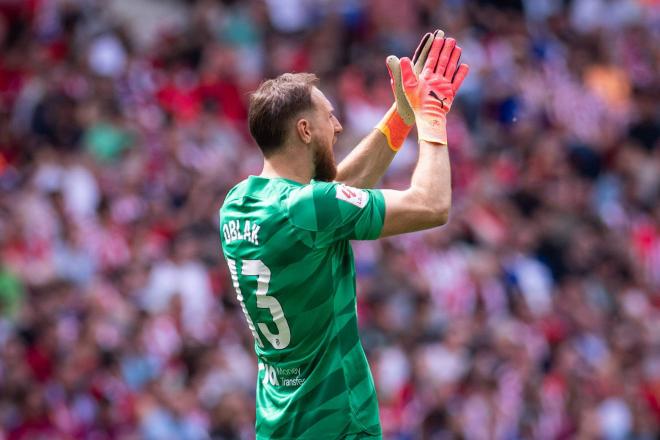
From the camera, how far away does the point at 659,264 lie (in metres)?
13.9

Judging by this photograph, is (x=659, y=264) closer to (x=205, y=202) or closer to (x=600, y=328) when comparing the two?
(x=600, y=328)

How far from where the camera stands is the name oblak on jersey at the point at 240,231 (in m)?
4.65

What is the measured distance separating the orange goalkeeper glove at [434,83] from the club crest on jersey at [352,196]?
1.17 ft

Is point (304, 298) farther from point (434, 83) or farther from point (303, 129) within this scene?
point (434, 83)

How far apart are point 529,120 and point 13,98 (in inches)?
232

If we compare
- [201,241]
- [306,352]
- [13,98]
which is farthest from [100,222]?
[306,352]

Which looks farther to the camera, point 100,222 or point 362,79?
point 362,79

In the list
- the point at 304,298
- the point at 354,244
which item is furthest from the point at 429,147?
the point at 354,244

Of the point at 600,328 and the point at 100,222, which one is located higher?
the point at 100,222

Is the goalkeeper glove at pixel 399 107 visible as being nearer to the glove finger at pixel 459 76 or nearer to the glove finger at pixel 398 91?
the glove finger at pixel 398 91

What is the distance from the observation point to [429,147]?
464 centimetres

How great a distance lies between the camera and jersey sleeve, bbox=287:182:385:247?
4.49 metres

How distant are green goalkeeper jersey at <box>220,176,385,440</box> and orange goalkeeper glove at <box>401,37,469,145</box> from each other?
1.33ft

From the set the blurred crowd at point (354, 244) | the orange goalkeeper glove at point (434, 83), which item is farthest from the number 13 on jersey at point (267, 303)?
the blurred crowd at point (354, 244)
